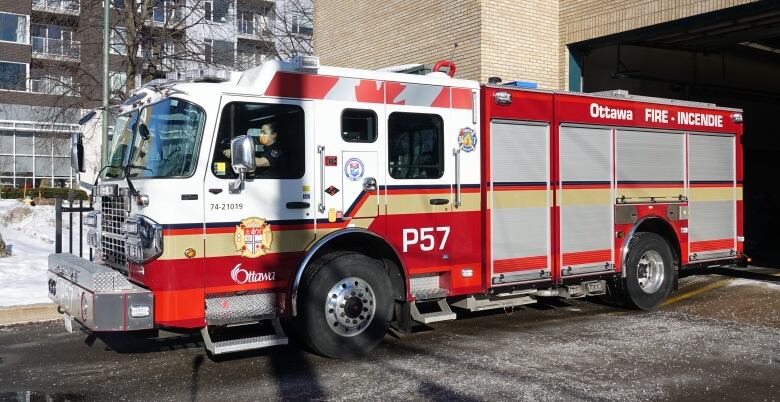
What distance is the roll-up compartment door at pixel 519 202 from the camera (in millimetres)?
7785

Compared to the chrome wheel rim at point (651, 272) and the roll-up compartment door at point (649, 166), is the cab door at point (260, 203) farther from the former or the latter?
the chrome wheel rim at point (651, 272)

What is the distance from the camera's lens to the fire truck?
605 centimetres

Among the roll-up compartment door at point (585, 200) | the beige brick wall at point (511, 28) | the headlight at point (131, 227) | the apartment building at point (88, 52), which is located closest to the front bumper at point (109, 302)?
the headlight at point (131, 227)

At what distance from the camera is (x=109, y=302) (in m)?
5.82

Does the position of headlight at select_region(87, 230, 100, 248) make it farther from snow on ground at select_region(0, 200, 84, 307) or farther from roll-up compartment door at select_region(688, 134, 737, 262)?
roll-up compartment door at select_region(688, 134, 737, 262)

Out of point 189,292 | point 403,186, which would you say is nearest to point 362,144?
point 403,186

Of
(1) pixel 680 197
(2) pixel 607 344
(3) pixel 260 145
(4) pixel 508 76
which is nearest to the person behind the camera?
(3) pixel 260 145

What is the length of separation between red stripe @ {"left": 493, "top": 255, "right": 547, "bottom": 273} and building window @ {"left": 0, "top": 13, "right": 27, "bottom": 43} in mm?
44023

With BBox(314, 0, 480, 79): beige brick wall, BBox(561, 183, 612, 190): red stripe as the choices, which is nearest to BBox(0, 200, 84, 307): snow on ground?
BBox(561, 183, 612, 190): red stripe

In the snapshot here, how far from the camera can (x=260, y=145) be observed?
6379mm

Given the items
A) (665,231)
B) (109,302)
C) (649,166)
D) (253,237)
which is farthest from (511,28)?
(109,302)

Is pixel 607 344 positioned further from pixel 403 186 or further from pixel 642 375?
pixel 403 186

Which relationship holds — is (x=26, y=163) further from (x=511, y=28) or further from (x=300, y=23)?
(x=511, y=28)

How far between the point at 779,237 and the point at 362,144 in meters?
15.5
